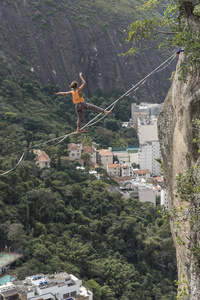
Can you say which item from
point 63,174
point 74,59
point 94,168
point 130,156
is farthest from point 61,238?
point 74,59

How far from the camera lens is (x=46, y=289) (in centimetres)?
2294

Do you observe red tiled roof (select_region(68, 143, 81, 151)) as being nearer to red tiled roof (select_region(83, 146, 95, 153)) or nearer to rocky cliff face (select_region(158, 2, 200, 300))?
red tiled roof (select_region(83, 146, 95, 153))

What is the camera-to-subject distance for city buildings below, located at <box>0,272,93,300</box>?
2231 cm

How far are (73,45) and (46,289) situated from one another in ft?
194

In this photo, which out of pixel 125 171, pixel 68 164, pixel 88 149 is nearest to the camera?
pixel 68 164

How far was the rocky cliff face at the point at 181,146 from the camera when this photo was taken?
7.27m

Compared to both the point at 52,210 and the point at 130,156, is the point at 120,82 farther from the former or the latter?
the point at 52,210

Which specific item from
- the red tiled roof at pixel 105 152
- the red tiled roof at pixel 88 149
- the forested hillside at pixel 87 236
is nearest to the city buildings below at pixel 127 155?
the red tiled roof at pixel 105 152

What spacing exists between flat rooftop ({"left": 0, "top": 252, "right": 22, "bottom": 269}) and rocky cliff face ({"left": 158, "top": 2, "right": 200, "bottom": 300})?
18.0 metres

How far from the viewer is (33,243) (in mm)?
27594

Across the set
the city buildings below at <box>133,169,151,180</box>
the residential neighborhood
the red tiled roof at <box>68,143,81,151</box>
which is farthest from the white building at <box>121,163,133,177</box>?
the red tiled roof at <box>68,143,81,151</box>

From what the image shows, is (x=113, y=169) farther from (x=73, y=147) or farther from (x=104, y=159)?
(x=73, y=147)

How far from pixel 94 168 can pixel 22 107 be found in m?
12.7

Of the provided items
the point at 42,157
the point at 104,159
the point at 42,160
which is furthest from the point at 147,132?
the point at 42,160
